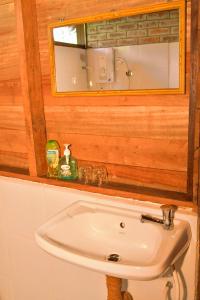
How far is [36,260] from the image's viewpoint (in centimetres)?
175

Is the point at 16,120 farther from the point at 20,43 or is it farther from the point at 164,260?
the point at 164,260

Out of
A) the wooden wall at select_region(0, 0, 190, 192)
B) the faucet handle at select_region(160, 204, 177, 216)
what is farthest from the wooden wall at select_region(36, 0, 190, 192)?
the faucet handle at select_region(160, 204, 177, 216)

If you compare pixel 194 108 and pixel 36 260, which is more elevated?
pixel 194 108

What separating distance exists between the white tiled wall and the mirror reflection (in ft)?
1.67

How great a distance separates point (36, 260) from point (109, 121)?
34.3 inches

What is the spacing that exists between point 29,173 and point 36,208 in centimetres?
19

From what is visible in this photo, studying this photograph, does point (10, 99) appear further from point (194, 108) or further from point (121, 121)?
point (194, 108)

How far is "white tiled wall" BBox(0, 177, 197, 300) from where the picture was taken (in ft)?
5.01

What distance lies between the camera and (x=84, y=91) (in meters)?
1.48

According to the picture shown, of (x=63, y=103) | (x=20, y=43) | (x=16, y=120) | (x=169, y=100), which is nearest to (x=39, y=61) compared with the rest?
(x=20, y=43)

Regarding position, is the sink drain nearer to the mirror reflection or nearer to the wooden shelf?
the wooden shelf

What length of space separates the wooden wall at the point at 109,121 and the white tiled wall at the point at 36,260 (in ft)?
0.59

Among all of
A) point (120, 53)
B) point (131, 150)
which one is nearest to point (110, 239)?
point (131, 150)

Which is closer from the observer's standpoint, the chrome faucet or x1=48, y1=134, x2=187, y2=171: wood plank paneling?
the chrome faucet
